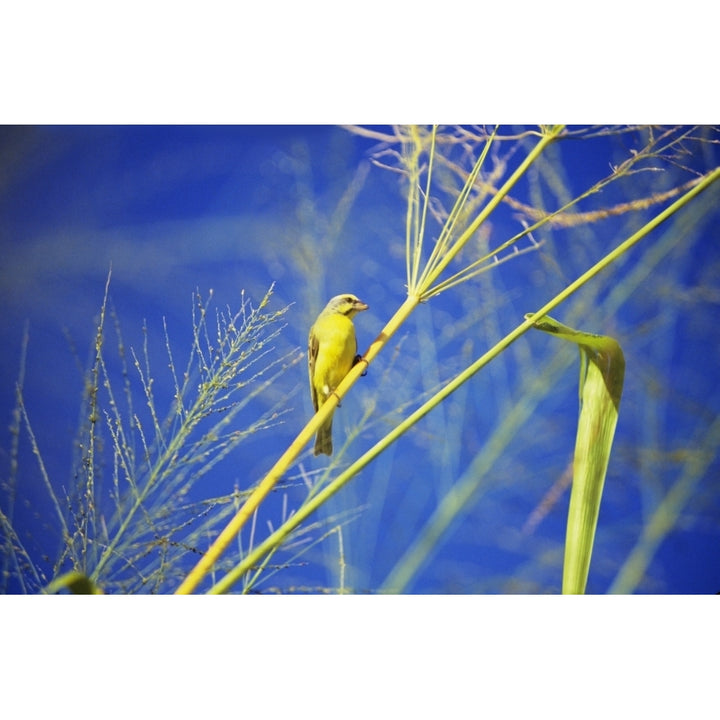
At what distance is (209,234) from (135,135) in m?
0.35

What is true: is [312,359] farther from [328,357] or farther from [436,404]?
[436,404]

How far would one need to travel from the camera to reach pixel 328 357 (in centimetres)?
219

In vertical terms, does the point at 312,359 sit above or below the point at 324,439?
above

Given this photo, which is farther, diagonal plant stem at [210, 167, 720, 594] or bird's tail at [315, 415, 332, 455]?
bird's tail at [315, 415, 332, 455]

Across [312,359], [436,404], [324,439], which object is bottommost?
[324,439]

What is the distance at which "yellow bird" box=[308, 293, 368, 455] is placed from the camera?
219 centimetres

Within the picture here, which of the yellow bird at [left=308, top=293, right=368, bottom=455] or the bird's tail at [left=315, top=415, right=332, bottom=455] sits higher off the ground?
the yellow bird at [left=308, top=293, right=368, bottom=455]

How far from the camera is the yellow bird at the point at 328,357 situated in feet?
7.19

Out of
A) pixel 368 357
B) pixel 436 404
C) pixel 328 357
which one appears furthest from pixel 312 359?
pixel 436 404
